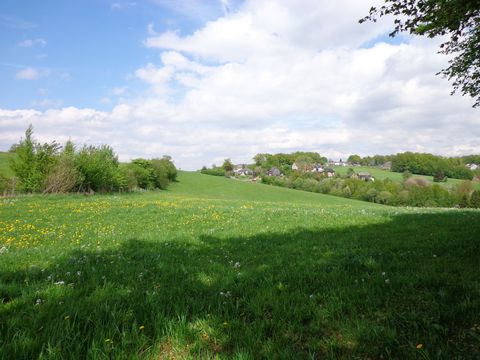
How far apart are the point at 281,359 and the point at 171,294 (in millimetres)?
2331

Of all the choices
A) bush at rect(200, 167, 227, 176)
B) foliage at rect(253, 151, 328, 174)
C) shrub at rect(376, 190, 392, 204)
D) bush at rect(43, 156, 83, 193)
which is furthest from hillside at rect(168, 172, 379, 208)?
foliage at rect(253, 151, 328, 174)

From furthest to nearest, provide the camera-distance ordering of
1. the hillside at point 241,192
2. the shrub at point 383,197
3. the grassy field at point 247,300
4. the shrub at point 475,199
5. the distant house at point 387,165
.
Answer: the distant house at point 387,165, the shrub at point 383,197, the shrub at point 475,199, the hillside at point 241,192, the grassy field at point 247,300

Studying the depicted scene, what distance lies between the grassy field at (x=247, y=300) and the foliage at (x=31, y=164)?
118 ft

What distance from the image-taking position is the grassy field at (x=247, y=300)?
10.6ft

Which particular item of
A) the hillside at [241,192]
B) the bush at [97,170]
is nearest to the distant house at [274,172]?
the hillside at [241,192]

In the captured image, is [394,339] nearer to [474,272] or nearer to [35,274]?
[474,272]

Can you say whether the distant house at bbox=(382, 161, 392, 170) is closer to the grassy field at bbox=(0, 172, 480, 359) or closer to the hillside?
the hillside

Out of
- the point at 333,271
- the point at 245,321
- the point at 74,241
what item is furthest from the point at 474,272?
the point at 74,241

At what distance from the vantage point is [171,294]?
4707 mm

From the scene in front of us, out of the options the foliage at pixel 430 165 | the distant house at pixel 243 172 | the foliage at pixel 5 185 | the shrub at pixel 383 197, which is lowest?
the shrub at pixel 383 197

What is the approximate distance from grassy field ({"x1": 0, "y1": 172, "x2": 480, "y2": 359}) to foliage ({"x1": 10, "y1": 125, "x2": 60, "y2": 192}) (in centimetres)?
3603

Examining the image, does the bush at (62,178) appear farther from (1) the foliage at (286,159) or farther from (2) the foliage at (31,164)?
(1) the foliage at (286,159)

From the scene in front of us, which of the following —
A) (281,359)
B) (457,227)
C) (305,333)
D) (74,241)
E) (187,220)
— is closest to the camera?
(281,359)

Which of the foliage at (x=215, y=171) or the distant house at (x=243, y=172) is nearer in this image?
the foliage at (x=215, y=171)
